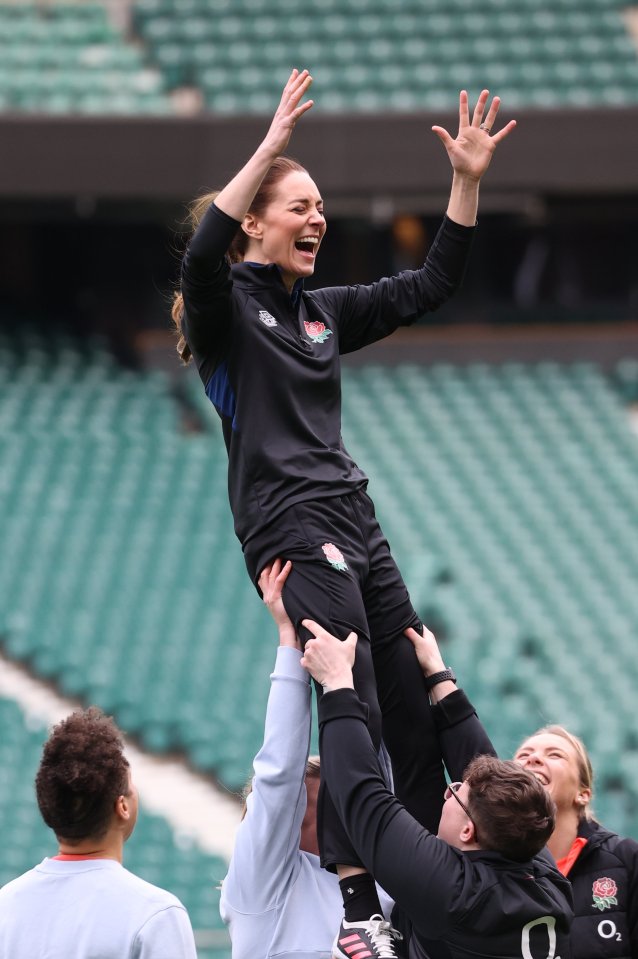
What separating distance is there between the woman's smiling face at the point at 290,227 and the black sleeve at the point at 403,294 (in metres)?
0.21

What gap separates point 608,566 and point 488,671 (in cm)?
162

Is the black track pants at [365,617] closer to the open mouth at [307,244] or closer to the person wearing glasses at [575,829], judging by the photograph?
the person wearing glasses at [575,829]

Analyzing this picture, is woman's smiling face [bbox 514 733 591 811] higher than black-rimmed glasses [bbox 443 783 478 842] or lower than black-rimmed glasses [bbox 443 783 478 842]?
lower

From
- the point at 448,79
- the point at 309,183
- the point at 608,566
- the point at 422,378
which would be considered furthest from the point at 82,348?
the point at 309,183

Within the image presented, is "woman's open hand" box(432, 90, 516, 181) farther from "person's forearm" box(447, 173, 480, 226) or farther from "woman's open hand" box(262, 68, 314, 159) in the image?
"woman's open hand" box(262, 68, 314, 159)

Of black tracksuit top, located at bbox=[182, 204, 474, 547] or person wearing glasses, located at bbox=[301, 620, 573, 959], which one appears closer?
person wearing glasses, located at bbox=[301, 620, 573, 959]

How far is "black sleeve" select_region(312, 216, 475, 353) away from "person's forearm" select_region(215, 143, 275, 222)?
0.50 meters

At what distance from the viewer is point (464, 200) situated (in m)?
3.22

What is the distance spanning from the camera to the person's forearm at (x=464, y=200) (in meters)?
3.19

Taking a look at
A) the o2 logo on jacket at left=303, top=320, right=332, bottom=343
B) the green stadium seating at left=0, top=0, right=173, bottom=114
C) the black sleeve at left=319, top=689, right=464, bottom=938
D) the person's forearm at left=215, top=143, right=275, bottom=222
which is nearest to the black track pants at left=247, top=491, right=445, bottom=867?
the black sleeve at left=319, top=689, right=464, bottom=938

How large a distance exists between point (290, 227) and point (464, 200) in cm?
46

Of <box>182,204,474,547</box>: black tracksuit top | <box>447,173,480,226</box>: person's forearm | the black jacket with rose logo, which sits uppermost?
<box>447,173,480,226</box>: person's forearm

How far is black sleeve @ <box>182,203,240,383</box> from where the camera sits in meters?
2.77

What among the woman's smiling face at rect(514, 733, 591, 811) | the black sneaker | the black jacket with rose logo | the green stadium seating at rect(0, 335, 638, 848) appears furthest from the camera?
the green stadium seating at rect(0, 335, 638, 848)
